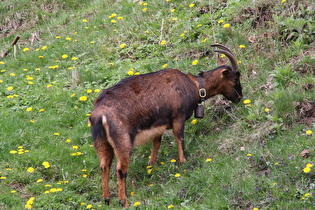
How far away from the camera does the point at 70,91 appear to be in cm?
964

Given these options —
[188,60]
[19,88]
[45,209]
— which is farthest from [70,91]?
[45,209]

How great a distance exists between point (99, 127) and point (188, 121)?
2.38 m

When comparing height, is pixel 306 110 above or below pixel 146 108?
below

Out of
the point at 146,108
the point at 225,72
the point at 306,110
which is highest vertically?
the point at 225,72

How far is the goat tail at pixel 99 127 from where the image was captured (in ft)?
21.2

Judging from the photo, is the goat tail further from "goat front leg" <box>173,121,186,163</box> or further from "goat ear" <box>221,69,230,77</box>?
"goat ear" <box>221,69,230,77</box>

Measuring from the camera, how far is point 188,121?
8422 mm

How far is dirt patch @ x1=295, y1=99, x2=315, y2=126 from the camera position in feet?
23.5

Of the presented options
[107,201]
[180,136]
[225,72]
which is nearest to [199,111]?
[180,136]

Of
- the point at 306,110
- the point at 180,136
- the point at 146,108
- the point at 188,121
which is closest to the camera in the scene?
the point at 146,108

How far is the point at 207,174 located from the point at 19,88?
16.6ft

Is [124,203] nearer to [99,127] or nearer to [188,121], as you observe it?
[99,127]

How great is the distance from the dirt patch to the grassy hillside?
20 mm

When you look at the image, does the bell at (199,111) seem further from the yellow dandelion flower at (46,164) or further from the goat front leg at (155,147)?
the yellow dandelion flower at (46,164)
